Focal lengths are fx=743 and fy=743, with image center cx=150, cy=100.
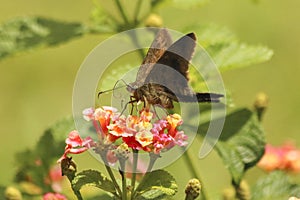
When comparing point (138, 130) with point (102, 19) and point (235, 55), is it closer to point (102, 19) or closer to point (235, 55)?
point (235, 55)

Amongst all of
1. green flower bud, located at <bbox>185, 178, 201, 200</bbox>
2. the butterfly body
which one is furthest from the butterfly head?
green flower bud, located at <bbox>185, 178, 201, 200</bbox>

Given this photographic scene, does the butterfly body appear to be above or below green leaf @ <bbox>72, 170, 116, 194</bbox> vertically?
above

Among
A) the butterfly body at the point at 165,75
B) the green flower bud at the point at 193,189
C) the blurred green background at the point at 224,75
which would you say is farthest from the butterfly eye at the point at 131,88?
the blurred green background at the point at 224,75

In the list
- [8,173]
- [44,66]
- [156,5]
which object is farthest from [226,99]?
[44,66]

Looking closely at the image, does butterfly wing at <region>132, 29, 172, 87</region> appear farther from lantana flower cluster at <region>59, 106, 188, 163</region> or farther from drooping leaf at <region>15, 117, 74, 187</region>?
drooping leaf at <region>15, 117, 74, 187</region>

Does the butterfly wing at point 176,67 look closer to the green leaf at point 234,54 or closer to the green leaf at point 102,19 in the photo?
the green leaf at point 234,54
